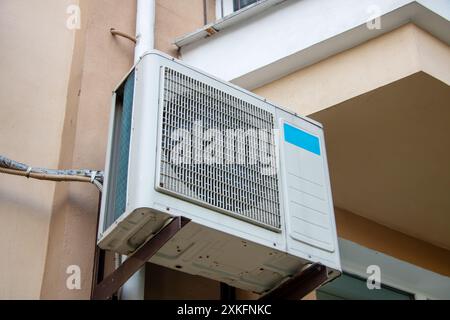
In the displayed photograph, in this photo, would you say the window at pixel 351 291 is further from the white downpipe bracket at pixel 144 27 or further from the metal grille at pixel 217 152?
the white downpipe bracket at pixel 144 27

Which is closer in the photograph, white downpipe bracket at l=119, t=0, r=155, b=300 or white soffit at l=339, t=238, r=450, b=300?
white downpipe bracket at l=119, t=0, r=155, b=300

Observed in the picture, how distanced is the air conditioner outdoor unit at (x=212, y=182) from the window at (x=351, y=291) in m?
1.46

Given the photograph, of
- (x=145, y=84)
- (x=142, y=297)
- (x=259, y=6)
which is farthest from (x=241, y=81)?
(x=142, y=297)

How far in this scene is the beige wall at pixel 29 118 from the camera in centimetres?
343

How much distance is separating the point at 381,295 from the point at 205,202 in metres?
2.50

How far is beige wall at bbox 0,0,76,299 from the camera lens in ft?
11.2

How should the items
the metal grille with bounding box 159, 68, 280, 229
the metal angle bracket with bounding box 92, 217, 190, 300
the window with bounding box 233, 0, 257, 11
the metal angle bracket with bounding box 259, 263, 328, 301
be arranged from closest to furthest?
1. the metal angle bracket with bounding box 92, 217, 190, 300
2. the metal grille with bounding box 159, 68, 280, 229
3. the metal angle bracket with bounding box 259, 263, 328, 301
4. the window with bounding box 233, 0, 257, 11

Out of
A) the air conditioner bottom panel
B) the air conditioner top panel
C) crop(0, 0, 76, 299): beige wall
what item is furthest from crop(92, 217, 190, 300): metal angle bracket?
the air conditioner top panel

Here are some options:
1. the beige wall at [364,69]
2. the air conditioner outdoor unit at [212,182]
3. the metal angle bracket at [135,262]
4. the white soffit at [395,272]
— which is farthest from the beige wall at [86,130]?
the white soffit at [395,272]

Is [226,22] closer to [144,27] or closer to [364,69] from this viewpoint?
[144,27]

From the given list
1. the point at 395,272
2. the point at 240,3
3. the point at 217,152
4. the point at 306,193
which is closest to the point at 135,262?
the point at 217,152

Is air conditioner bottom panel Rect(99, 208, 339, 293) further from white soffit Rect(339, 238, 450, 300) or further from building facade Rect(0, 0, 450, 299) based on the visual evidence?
white soffit Rect(339, 238, 450, 300)

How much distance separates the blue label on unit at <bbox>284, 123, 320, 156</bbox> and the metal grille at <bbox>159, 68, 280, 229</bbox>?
0.37 feet
